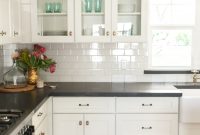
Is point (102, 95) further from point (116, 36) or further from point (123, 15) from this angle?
point (123, 15)

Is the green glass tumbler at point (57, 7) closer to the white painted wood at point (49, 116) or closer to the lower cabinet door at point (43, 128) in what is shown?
the white painted wood at point (49, 116)

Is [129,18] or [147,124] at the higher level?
[129,18]

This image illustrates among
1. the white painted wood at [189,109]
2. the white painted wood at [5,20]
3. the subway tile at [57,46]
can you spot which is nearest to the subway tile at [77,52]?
the subway tile at [57,46]

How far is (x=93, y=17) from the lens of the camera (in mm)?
3393

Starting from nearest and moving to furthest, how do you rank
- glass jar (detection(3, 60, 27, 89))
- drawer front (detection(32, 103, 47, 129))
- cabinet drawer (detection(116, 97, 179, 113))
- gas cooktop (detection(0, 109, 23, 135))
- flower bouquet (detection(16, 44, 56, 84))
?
gas cooktop (detection(0, 109, 23, 135))
drawer front (detection(32, 103, 47, 129))
cabinet drawer (detection(116, 97, 179, 113))
glass jar (detection(3, 60, 27, 89))
flower bouquet (detection(16, 44, 56, 84))

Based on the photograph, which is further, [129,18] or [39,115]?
[129,18]

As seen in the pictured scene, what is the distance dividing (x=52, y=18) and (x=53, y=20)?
26 mm

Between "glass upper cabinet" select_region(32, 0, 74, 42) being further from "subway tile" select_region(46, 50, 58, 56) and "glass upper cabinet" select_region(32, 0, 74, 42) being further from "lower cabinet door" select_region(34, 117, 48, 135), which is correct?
"lower cabinet door" select_region(34, 117, 48, 135)

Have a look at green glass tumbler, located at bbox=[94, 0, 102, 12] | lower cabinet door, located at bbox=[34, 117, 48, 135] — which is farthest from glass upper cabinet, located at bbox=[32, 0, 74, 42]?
lower cabinet door, located at bbox=[34, 117, 48, 135]

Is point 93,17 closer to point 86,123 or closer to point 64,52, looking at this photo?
point 64,52

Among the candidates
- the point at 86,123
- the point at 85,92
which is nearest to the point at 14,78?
the point at 85,92

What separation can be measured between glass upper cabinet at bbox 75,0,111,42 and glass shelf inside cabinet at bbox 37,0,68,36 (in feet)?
0.51

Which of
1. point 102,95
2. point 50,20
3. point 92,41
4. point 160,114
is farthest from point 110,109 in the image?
point 50,20

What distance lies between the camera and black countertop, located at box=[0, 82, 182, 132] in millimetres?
2592
